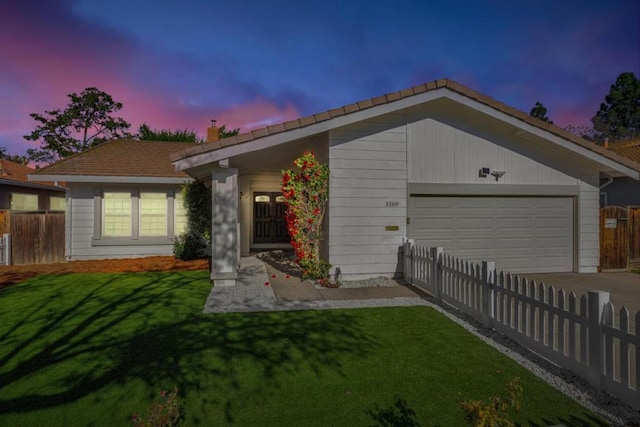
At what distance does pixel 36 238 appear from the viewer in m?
10.7

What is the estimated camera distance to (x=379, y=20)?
38.2 ft

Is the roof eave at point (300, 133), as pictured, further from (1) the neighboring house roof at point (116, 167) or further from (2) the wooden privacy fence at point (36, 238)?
(2) the wooden privacy fence at point (36, 238)

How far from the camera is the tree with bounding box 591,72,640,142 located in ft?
136

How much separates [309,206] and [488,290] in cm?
426

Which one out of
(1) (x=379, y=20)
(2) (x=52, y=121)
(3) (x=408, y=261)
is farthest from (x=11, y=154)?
(3) (x=408, y=261)

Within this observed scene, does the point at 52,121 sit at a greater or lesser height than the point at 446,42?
greater

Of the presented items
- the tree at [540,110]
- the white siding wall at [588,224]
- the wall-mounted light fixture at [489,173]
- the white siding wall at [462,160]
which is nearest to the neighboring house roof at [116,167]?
the white siding wall at [462,160]

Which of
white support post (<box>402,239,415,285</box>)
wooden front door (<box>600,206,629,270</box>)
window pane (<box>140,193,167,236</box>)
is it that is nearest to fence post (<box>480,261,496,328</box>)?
white support post (<box>402,239,415,285</box>)

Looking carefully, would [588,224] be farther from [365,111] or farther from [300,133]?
[300,133]

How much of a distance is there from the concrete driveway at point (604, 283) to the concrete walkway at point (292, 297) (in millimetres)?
3576

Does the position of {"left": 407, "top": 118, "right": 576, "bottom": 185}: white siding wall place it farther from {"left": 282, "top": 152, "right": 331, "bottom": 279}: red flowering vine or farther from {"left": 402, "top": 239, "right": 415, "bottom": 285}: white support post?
{"left": 282, "top": 152, "right": 331, "bottom": 279}: red flowering vine

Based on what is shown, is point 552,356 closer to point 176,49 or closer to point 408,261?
point 408,261

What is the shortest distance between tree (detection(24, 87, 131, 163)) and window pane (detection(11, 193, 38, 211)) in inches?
802

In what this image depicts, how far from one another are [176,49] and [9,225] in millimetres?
7839
